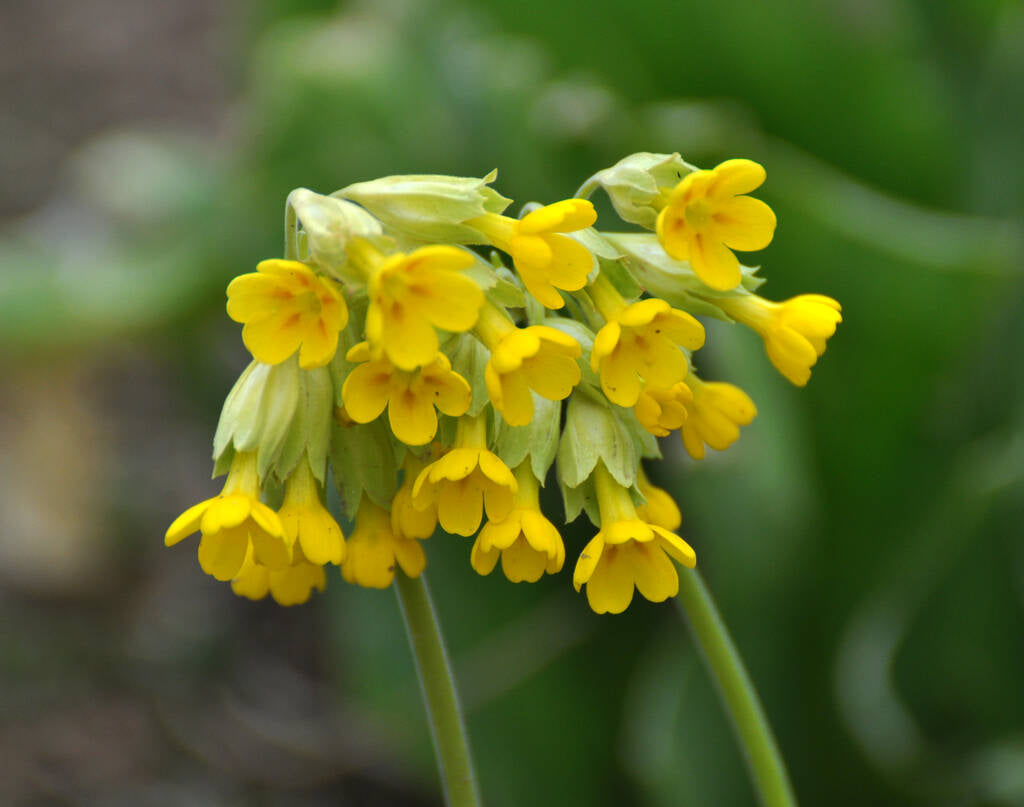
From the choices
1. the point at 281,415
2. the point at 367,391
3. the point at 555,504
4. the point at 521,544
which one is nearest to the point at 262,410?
the point at 281,415

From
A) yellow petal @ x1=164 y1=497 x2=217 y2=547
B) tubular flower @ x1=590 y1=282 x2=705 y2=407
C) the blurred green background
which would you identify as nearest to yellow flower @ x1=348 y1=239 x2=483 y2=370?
tubular flower @ x1=590 y1=282 x2=705 y2=407

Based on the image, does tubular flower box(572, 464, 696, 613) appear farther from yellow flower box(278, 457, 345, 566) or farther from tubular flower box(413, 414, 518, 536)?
yellow flower box(278, 457, 345, 566)

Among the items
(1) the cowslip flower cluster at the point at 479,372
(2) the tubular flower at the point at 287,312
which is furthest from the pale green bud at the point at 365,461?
(2) the tubular flower at the point at 287,312

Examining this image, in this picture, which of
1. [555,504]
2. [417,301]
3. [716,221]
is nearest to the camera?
[417,301]

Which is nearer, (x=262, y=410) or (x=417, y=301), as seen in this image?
(x=417, y=301)

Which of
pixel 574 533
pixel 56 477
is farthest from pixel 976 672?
pixel 56 477

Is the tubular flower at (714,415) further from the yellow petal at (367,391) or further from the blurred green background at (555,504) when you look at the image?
the blurred green background at (555,504)

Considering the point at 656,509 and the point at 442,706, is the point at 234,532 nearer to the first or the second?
the point at 442,706
